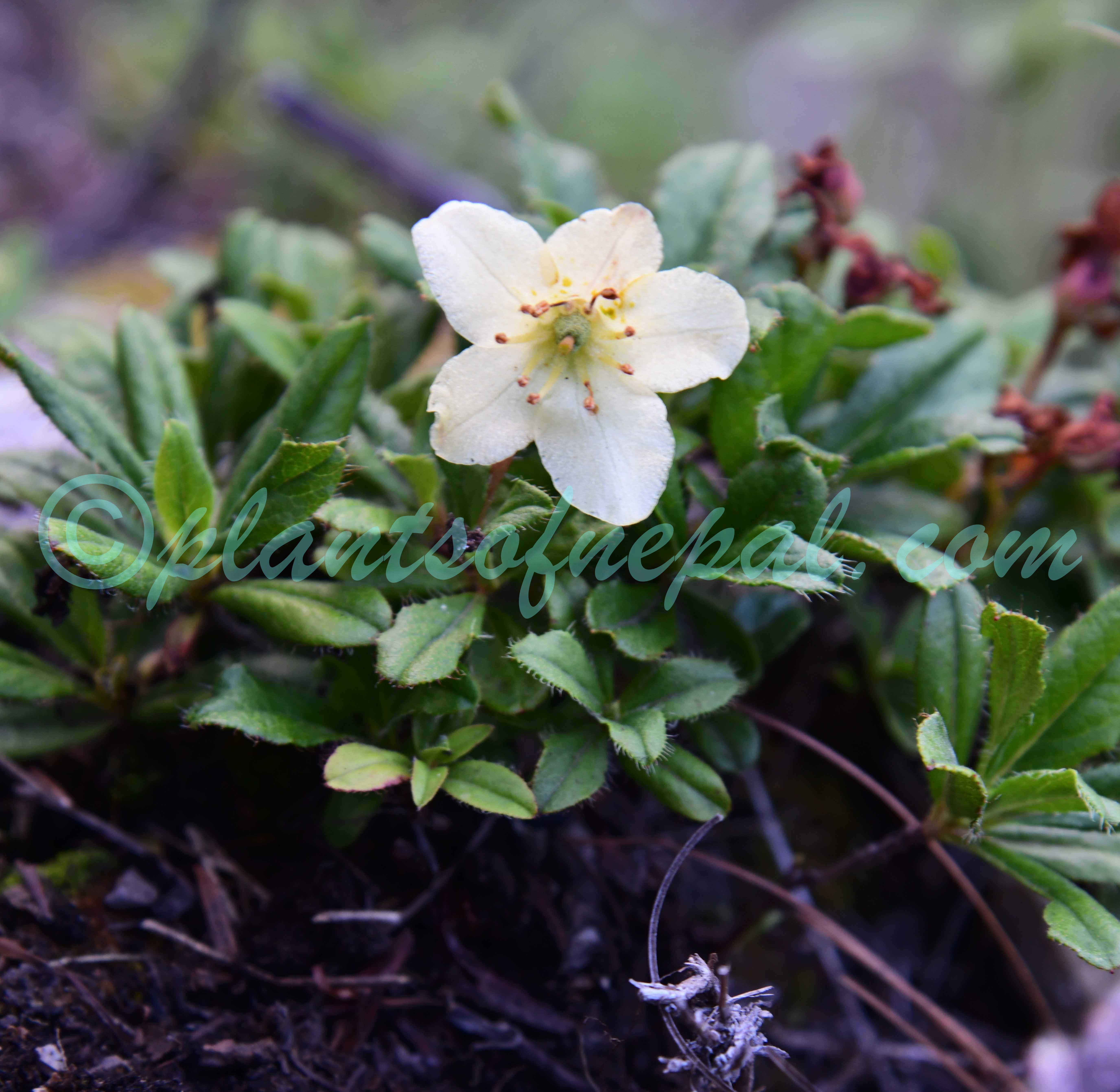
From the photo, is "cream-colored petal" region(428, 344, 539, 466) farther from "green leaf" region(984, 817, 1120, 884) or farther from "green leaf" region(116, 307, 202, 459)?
"green leaf" region(984, 817, 1120, 884)

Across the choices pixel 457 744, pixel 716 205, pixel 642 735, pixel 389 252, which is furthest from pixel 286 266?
pixel 642 735

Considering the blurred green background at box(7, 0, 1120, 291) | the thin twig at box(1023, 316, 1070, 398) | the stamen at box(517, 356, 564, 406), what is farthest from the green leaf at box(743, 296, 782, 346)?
the blurred green background at box(7, 0, 1120, 291)

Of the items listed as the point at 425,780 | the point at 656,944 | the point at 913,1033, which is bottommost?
the point at 913,1033

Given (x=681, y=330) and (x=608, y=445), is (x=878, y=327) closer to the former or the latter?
(x=681, y=330)

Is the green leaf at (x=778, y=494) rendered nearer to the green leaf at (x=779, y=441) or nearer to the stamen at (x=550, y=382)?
the green leaf at (x=779, y=441)

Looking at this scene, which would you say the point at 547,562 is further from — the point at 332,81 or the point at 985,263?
the point at 332,81

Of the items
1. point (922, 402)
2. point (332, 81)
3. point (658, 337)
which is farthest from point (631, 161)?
point (658, 337)
